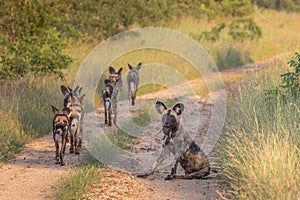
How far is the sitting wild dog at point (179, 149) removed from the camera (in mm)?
7023

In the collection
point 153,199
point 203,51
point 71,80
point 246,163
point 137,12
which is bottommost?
point 153,199

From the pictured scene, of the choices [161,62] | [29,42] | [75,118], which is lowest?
[75,118]

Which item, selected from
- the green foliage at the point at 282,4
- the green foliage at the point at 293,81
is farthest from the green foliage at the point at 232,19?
the green foliage at the point at 293,81

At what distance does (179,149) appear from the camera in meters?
7.12

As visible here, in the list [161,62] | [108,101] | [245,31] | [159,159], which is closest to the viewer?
[159,159]

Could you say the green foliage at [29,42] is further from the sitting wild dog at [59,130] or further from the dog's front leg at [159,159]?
the dog's front leg at [159,159]

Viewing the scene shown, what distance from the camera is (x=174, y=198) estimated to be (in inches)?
249

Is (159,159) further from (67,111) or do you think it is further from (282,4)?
(282,4)

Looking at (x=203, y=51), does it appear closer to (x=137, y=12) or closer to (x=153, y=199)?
(x=137, y=12)

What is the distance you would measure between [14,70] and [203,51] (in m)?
6.42

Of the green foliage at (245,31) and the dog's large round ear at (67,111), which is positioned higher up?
the green foliage at (245,31)

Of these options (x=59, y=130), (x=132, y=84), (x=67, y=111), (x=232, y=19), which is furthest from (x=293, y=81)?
(x=232, y=19)

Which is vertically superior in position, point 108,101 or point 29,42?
point 29,42

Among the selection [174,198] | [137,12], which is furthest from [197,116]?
[137,12]
